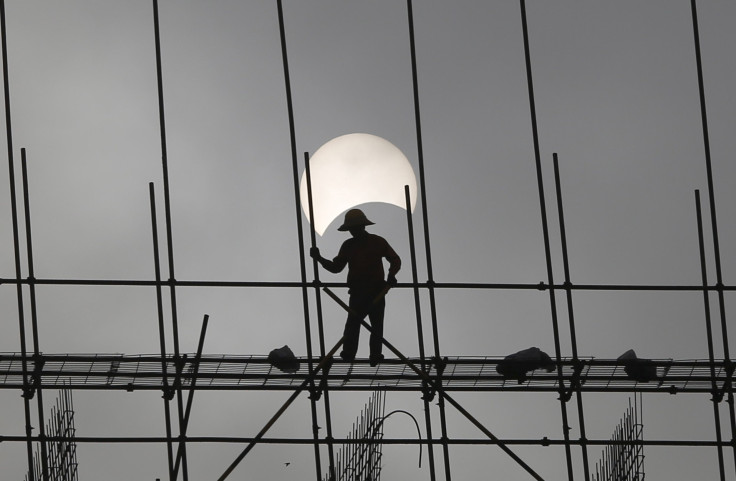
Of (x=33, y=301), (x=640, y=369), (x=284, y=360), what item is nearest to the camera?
(x=33, y=301)

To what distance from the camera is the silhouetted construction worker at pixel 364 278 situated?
46.8ft

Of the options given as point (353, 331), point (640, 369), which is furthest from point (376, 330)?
point (640, 369)

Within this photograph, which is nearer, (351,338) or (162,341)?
(162,341)

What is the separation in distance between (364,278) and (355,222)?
2.05 feet

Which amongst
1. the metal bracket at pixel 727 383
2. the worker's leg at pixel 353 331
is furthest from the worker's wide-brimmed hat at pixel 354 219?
the metal bracket at pixel 727 383

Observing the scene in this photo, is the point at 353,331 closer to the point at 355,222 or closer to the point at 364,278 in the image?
the point at 364,278

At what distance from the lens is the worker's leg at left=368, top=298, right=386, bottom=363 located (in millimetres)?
14250

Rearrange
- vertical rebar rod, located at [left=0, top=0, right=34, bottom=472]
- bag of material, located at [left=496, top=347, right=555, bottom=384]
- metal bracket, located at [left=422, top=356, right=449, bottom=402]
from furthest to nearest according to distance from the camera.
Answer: bag of material, located at [left=496, top=347, right=555, bottom=384]
metal bracket, located at [left=422, top=356, right=449, bottom=402]
vertical rebar rod, located at [left=0, top=0, right=34, bottom=472]

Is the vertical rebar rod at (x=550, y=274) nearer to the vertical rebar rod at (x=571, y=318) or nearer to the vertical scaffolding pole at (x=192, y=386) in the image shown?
the vertical rebar rod at (x=571, y=318)

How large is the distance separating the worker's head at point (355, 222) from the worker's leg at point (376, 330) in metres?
0.82

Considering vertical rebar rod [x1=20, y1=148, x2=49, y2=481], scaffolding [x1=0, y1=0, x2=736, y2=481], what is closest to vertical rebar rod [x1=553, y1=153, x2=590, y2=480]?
scaffolding [x1=0, y1=0, x2=736, y2=481]

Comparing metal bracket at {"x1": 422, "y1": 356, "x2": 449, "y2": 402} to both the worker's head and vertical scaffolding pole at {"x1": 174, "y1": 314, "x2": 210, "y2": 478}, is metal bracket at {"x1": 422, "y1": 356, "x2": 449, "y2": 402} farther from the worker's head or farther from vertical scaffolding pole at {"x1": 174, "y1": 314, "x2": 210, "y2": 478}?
vertical scaffolding pole at {"x1": 174, "y1": 314, "x2": 210, "y2": 478}

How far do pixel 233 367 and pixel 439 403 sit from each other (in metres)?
2.23

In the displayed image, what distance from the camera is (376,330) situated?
1427 cm
